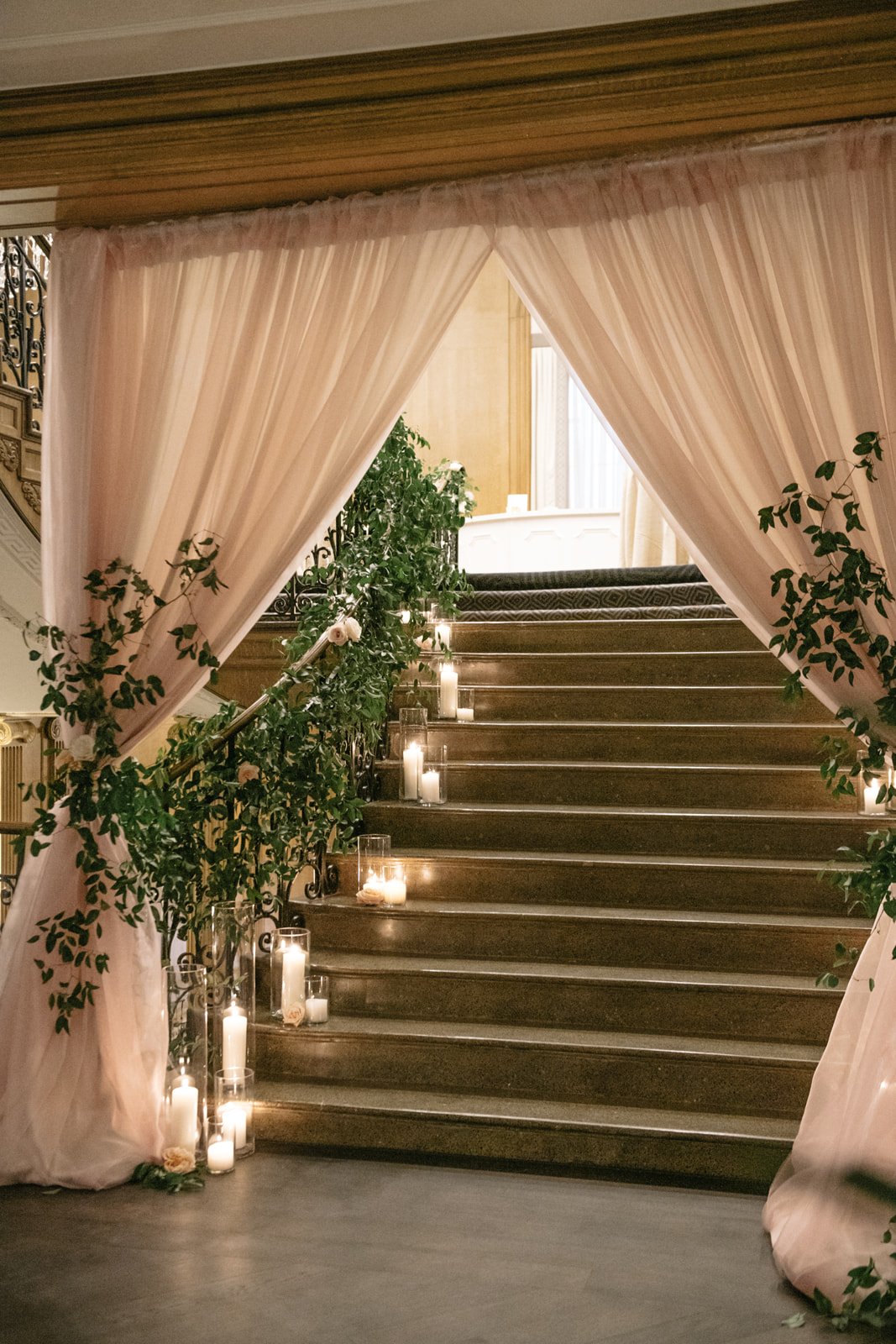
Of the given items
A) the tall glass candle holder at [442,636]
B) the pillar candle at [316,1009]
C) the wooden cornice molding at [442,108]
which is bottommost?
the pillar candle at [316,1009]

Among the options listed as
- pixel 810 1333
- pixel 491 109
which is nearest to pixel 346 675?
pixel 491 109

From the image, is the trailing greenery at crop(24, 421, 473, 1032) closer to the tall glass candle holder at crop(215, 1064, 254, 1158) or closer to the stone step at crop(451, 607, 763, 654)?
the stone step at crop(451, 607, 763, 654)

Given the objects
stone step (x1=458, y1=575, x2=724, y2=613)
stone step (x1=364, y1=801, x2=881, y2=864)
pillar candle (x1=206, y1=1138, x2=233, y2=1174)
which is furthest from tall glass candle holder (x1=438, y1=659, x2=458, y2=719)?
pillar candle (x1=206, y1=1138, x2=233, y2=1174)

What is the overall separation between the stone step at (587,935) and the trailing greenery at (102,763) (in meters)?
0.90

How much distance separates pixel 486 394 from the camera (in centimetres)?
1029

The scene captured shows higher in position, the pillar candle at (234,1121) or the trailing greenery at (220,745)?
the trailing greenery at (220,745)

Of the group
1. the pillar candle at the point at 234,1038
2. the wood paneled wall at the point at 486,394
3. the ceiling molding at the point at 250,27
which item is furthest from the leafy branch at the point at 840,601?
the wood paneled wall at the point at 486,394

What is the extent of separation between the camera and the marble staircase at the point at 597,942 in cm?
346

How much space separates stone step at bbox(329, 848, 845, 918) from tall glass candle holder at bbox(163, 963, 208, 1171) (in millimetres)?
1023

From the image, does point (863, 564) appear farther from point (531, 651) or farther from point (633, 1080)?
point (531, 651)

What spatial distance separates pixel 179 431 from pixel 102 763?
39.7 inches

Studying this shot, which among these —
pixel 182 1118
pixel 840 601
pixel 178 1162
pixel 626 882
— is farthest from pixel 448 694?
pixel 840 601

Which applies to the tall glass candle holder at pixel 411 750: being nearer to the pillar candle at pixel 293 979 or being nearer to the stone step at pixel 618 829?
the stone step at pixel 618 829

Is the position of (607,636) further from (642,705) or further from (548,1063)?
(548,1063)
